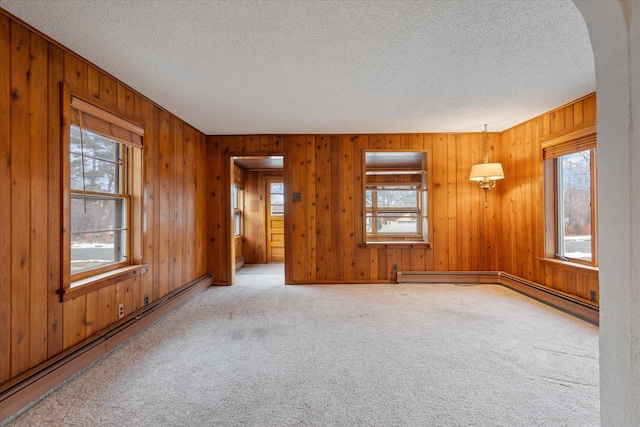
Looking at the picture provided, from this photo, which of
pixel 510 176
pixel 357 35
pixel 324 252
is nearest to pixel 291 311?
pixel 324 252

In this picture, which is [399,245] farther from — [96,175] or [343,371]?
[96,175]

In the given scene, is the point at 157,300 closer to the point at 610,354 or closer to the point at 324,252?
the point at 324,252

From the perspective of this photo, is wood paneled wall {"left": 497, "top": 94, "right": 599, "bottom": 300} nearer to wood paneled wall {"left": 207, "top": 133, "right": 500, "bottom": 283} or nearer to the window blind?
the window blind

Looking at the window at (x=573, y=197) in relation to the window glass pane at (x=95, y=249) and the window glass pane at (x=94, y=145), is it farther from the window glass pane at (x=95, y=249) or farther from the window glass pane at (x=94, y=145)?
the window glass pane at (x=95, y=249)

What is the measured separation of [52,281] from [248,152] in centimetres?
299

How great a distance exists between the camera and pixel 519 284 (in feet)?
13.2

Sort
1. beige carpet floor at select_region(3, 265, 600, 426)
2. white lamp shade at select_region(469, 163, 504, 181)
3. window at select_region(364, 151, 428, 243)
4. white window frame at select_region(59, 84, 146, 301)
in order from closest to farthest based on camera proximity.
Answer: beige carpet floor at select_region(3, 265, 600, 426)
white window frame at select_region(59, 84, 146, 301)
white lamp shade at select_region(469, 163, 504, 181)
window at select_region(364, 151, 428, 243)

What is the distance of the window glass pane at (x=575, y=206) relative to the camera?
3225 millimetres

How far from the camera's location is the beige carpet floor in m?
1.63

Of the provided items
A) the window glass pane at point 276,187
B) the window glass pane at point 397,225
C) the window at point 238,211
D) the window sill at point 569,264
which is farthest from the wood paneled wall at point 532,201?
the window at point 238,211

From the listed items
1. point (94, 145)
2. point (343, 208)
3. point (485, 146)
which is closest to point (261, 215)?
point (343, 208)

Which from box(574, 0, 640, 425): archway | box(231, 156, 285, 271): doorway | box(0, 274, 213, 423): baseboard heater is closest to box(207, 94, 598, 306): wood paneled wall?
box(0, 274, 213, 423): baseboard heater

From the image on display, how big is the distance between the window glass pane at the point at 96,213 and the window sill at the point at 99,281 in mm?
396

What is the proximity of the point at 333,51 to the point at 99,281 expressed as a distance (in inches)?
102
